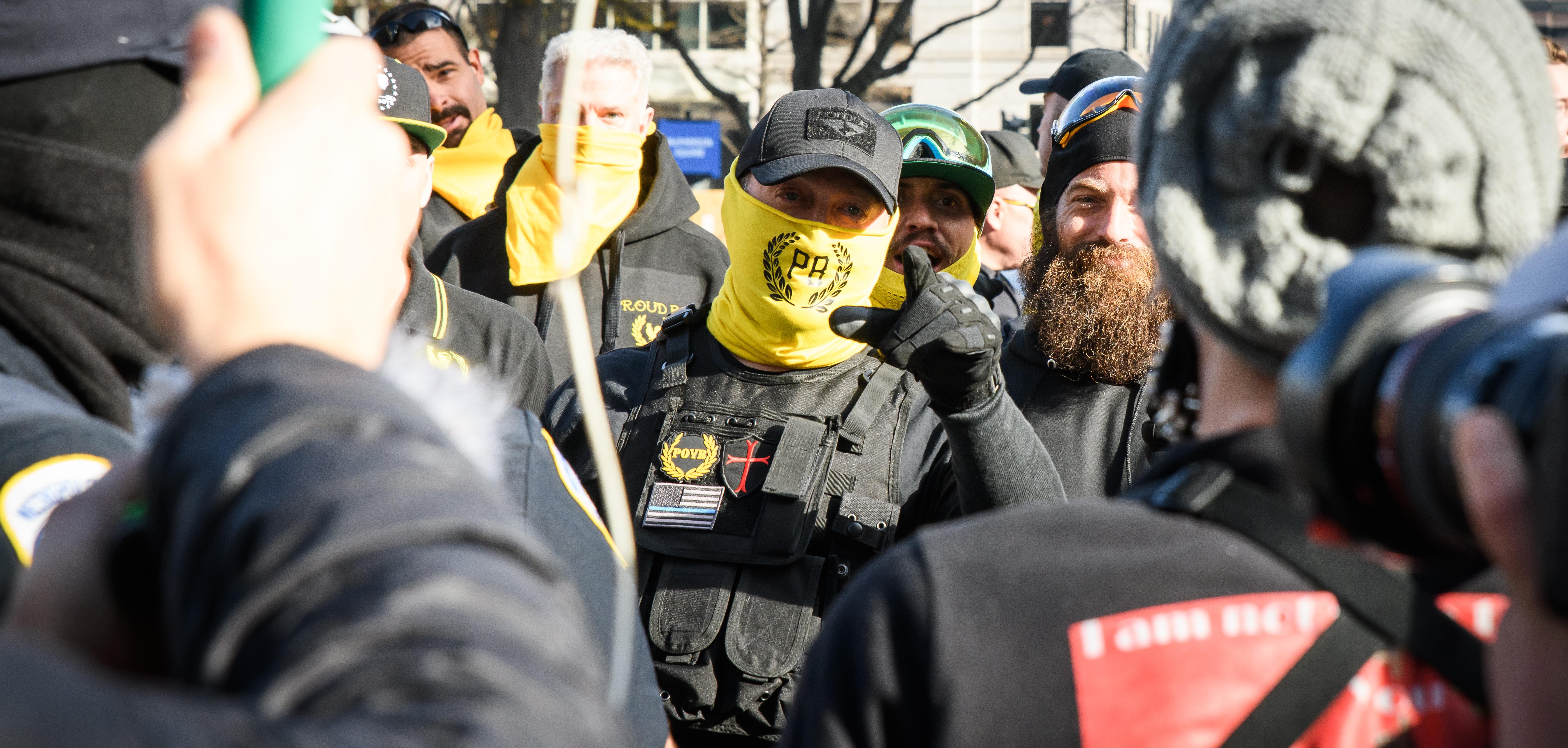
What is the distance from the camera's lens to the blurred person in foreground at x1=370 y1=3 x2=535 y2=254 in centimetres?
587

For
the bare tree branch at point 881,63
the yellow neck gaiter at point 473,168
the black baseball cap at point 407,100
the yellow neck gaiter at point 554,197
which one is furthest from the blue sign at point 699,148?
the black baseball cap at point 407,100

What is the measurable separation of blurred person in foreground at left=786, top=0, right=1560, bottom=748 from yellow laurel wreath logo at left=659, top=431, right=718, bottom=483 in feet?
5.88

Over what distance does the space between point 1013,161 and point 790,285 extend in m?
3.64

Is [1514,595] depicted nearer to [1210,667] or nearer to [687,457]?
[1210,667]

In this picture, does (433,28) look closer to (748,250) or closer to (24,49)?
(748,250)

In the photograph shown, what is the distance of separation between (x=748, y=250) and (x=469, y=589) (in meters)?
3.05

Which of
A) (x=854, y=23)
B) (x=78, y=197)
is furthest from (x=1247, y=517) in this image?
(x=854, y=23)

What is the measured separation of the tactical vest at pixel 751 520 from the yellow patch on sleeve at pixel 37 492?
188cm

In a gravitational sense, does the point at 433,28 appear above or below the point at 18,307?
below

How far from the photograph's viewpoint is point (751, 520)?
3.07 meters

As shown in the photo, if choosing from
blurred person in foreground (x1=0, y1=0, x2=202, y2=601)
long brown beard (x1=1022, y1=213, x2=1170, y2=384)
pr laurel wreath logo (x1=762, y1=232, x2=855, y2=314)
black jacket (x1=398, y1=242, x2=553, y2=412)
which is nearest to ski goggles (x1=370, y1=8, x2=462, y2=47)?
black jacket (x1=398, y1=242, x2=553, y2=412)

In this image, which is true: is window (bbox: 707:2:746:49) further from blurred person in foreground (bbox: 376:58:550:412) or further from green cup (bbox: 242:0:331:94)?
green cup (bbox: 242:0:331:94)

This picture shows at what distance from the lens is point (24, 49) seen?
1367mm

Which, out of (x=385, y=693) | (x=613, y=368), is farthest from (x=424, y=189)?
(x=385, y=693)
